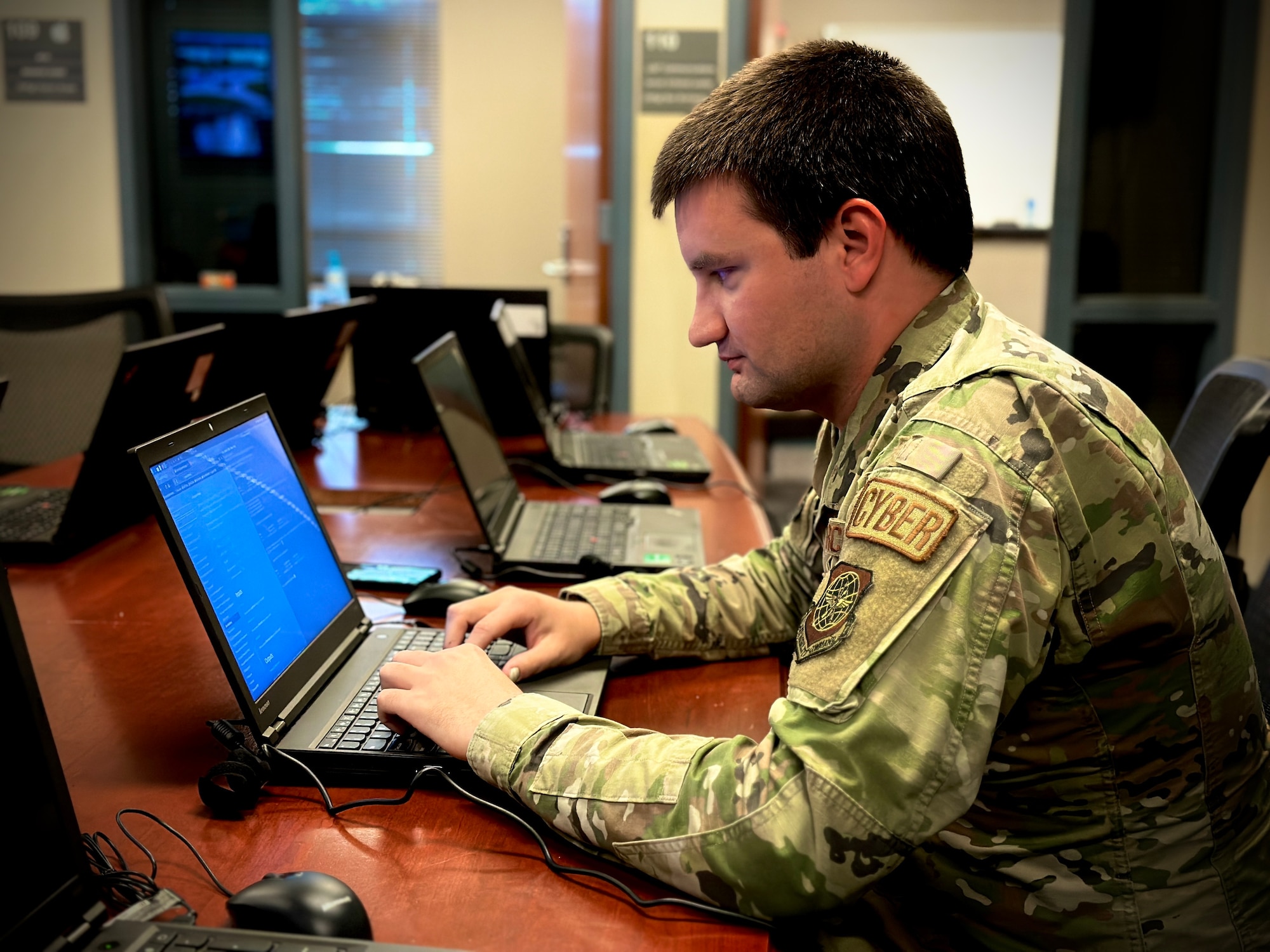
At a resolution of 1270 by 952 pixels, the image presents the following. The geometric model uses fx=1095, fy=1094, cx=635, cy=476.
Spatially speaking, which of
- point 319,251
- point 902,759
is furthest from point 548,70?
point 902,759

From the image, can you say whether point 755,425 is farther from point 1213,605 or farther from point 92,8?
point 1213,605

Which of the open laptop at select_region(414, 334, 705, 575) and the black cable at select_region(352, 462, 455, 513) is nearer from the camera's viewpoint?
the open laptop at select_region(414, 334, 705, 575)

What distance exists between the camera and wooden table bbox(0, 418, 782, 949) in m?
0.69

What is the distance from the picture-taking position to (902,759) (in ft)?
2.24

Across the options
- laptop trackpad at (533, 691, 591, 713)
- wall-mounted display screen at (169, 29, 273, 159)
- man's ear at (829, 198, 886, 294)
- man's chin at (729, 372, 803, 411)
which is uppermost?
wall-mounted display screen at (169, 29, 273, 159)

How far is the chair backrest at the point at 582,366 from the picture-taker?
10.3ft

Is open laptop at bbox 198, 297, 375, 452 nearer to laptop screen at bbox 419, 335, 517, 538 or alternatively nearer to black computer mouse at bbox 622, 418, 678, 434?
laptop screen at bbox 419, 335, 517, 538

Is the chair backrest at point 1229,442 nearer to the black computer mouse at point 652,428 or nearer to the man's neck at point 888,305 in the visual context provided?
the man's neck at point 888,305

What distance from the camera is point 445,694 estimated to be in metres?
0.87

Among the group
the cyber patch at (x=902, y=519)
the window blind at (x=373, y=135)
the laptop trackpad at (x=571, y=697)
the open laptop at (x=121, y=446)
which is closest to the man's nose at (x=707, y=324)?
the cyber patch at (x=902, y=519)

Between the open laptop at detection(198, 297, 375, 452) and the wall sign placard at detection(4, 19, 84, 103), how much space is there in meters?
1.91

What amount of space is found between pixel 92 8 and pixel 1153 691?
395 centimetres

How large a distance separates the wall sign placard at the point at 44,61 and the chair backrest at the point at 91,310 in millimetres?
Result: 1349

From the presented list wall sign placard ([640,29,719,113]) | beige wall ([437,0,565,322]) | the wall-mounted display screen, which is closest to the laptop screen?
wall sign placard ([640,29,719,113])
